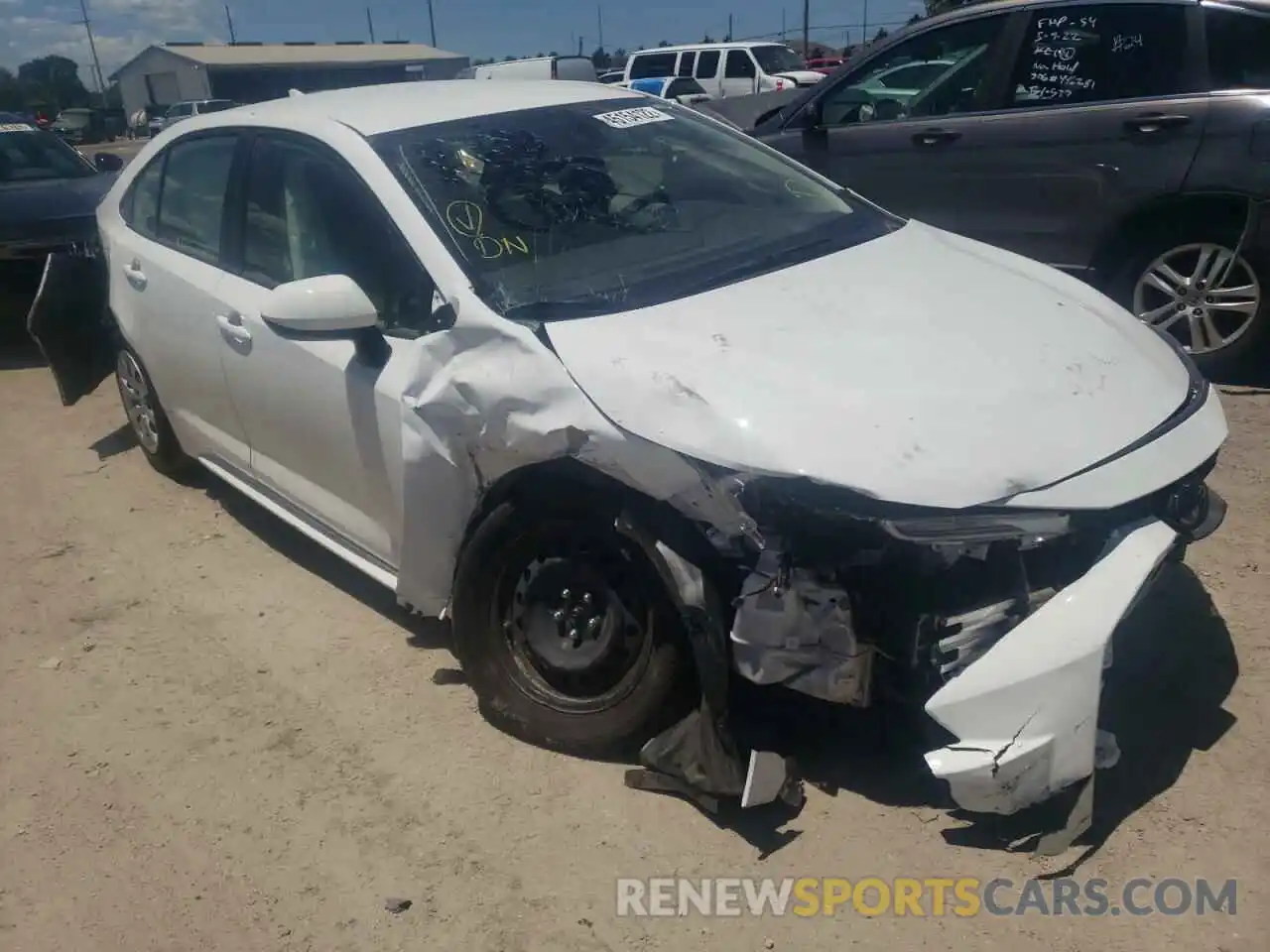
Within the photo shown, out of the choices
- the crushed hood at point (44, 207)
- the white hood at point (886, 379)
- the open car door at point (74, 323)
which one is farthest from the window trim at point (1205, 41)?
the crushed hood at point (44, 207)

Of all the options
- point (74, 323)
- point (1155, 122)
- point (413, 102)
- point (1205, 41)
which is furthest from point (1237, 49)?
point (74, 323)

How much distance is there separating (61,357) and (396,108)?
2524 millimetres

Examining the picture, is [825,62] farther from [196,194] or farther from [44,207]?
[196,194]

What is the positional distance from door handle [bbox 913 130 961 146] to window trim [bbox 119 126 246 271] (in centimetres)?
361

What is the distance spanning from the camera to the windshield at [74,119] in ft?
141

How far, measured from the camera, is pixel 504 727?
3219mm

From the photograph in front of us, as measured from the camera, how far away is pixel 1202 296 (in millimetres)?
5215

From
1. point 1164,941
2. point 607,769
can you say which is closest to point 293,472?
point 607,769

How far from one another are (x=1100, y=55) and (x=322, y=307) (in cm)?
425

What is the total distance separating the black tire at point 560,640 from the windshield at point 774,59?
75.2 ft

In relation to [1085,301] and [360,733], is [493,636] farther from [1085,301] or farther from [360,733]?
[1085,301]

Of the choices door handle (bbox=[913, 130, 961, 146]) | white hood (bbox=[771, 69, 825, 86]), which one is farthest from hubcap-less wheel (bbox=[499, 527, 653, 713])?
white hood (bbox=[771, 69, 825, 86])

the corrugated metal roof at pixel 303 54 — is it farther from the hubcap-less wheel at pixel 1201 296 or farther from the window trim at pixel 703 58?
the hubcap-less wheel at pixel 1201 296

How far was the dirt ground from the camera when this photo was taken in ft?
8.50
